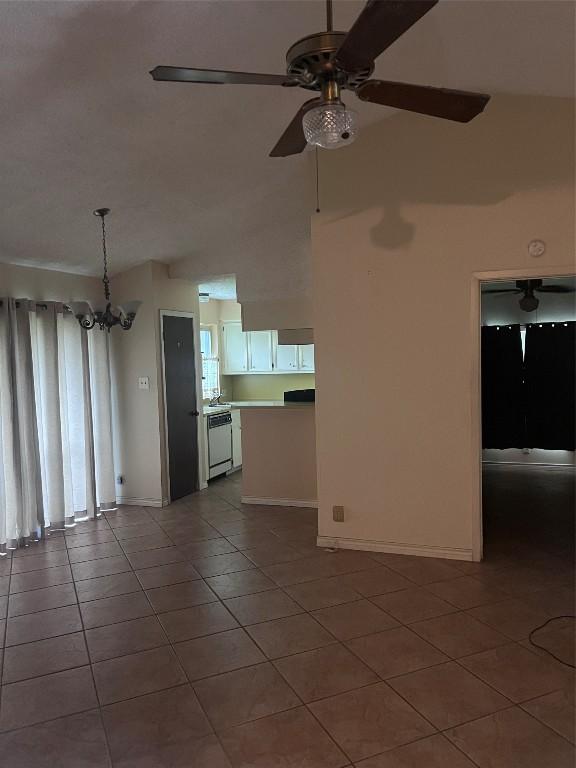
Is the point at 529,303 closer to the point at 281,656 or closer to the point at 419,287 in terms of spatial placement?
the point at 419,287

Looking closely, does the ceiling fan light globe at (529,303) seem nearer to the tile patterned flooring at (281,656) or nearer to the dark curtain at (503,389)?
the dark curtain at (503,389)

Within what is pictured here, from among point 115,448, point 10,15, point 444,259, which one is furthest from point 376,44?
point 115,448

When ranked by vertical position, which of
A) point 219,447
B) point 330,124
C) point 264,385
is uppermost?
point 330,124

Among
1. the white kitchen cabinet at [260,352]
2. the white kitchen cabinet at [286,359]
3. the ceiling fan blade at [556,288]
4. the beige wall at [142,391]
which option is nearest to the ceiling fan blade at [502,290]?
the ceiling fan blade at [556,288]

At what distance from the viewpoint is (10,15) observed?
2.15 meters

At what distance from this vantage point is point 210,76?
5.78 ft

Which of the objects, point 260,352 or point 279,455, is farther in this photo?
point 260,352

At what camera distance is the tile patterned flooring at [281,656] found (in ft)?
7.17

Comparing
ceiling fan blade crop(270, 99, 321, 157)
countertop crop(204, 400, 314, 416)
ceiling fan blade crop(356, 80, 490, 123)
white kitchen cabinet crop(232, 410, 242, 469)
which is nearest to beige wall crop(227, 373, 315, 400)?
white kitchen cabinet crop(232, 410, 242, 469)

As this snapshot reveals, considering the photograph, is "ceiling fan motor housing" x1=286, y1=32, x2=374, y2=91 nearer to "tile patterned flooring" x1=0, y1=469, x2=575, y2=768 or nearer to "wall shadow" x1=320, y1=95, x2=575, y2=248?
"wall shadow" x1=320, y1=95, x2=575, y2=248

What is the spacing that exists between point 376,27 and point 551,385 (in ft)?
18.3

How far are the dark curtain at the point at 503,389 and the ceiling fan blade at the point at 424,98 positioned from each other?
15.6 ft

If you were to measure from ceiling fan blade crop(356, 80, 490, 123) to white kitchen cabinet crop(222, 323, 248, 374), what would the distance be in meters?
5.98

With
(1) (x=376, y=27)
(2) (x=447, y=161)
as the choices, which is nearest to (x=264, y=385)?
(2) (x=447, y=161)
